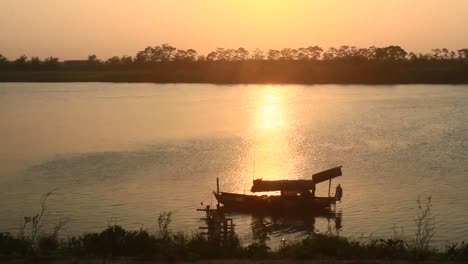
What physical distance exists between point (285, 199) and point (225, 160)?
439 inches

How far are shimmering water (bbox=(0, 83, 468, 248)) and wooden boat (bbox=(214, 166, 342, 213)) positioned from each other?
570 millimetres

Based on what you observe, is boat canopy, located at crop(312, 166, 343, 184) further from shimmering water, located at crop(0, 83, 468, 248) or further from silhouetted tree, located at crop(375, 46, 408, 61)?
silhouetted tree, located at crop(375, 46, 408, 61)

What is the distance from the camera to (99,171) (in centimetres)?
2902

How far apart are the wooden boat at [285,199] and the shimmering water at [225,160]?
570mm

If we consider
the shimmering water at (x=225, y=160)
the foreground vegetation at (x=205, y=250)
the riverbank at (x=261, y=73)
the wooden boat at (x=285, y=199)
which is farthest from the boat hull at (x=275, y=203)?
the riverbank at (x=261, y=73)

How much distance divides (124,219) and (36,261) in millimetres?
10387

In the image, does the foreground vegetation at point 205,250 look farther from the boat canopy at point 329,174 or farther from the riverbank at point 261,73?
the riverbank at point 261,73

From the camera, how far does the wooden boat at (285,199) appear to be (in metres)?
22.0

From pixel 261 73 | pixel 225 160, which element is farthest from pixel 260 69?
pixel 225 160

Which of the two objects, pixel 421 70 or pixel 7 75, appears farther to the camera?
pixel 7 75

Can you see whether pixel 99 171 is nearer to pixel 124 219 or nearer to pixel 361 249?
pixel 124 219

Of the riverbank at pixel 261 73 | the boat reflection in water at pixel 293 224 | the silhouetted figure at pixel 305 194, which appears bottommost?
the boat reflection in water at pixel 293 224

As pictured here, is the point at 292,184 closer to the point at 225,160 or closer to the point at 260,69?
the point at 225,160

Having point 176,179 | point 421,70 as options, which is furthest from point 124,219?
point 421,70
